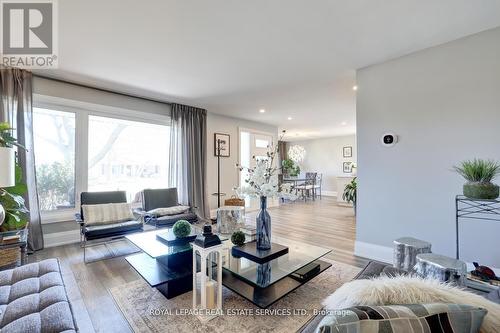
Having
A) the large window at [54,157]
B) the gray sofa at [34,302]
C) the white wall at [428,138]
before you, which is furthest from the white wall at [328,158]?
the gray sofa at [34,302]

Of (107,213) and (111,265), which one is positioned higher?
(107,213)

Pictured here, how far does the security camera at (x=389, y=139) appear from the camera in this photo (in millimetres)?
2869

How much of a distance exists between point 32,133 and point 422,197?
5266 mm

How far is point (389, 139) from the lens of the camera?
2902mm

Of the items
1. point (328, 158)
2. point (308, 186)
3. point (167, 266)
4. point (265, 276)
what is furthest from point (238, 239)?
point (328, 158)

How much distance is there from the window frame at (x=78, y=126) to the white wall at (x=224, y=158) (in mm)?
1807

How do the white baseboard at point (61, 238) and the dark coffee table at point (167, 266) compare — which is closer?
the dark coffee table at point (167, 266)

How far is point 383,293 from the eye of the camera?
875 millimetres

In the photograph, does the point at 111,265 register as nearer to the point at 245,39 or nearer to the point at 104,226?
the point at 104,226

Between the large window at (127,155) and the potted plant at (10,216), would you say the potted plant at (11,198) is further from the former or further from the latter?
the large window at (127,155)

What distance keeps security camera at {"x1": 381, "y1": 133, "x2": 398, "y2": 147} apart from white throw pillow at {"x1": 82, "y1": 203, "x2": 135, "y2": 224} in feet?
12.4

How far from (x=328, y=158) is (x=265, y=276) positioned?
29.2ft

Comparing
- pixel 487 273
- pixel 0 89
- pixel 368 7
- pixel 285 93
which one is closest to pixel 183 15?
pixel 368 7

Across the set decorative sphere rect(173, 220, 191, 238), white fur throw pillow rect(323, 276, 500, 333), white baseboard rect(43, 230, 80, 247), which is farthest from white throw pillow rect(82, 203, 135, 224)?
white fur throw pillow rect(323, 276, 500, 333)
